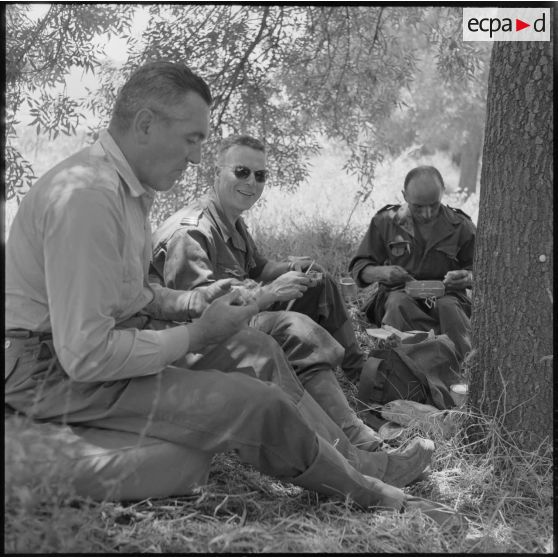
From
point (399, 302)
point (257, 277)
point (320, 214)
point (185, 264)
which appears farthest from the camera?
point (320, 214)

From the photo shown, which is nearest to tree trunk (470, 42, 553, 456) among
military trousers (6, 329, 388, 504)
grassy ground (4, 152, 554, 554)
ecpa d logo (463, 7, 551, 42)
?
ecpa d logo (463, 7, 551, 42)

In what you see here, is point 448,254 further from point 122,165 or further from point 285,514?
point 122,165

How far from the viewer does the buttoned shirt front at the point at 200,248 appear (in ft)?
13.0

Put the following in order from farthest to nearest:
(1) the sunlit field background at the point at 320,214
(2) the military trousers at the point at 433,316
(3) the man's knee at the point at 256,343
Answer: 1. (1) the sunlit field background at the point at 320,214
2. (2) the military trousers at the point at 433,316
3. (3) the man's knee at the point at 256,343

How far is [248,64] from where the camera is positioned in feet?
20.7

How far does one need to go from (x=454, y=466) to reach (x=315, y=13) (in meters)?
4.09

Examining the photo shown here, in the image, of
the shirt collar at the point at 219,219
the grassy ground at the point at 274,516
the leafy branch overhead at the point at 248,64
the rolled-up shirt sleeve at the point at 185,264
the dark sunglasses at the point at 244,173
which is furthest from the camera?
the leafy branch overhead at the point at 248,64

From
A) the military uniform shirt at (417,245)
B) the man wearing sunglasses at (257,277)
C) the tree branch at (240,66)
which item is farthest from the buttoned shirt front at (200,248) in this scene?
the tree branch at (240,66)

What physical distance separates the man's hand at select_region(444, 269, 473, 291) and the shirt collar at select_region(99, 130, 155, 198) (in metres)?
2.88

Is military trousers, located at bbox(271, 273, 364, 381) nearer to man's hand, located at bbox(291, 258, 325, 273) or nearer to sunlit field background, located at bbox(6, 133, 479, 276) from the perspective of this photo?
man's hand, located at bbox(291, 258, 325, 273)

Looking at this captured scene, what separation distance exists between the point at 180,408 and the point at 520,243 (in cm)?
179

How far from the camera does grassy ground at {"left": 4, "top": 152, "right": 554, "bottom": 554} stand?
2412 millimetres

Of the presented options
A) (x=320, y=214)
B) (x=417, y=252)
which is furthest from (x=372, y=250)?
(x=320, y=214)

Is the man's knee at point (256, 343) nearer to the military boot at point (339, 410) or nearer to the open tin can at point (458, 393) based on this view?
the military boot at point (339, 410)
